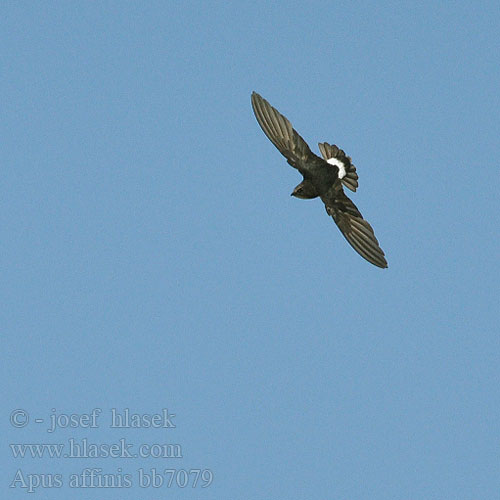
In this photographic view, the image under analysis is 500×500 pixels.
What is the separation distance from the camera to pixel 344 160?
17.1 meters

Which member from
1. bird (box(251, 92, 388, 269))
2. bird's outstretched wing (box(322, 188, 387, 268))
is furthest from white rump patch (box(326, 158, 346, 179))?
bird's outstretched wing (box(322, 188, 387, 268))

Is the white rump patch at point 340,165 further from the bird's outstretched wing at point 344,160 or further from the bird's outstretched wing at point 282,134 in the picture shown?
the bird's outstretched wing at point 282,134

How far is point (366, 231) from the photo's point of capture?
17.4 m

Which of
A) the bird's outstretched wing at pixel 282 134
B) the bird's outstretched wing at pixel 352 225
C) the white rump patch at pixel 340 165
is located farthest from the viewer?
the bird's outstretched wing at pixel 352 225

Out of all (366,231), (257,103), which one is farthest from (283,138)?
(366,231)

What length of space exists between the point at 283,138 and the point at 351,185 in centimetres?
162

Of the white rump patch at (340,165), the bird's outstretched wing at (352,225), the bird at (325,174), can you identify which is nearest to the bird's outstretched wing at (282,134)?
the bird at (325,174)

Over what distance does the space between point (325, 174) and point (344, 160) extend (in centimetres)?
46

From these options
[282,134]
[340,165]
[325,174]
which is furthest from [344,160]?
[282,134]

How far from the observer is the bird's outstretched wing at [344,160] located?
673 inches

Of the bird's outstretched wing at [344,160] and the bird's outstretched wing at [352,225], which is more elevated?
the bird's outstretched wing at [344,160]

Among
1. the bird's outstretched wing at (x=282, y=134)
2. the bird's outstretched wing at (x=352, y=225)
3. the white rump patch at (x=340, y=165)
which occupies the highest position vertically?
the bird's outstretched wing at (x=282, y=134)

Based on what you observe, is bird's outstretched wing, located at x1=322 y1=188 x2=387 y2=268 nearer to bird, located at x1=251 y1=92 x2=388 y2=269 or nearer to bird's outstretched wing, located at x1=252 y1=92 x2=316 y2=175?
bird, located at x1=251 y1=92 x2=388 y2=269

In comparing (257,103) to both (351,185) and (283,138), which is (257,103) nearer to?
(283,138)
